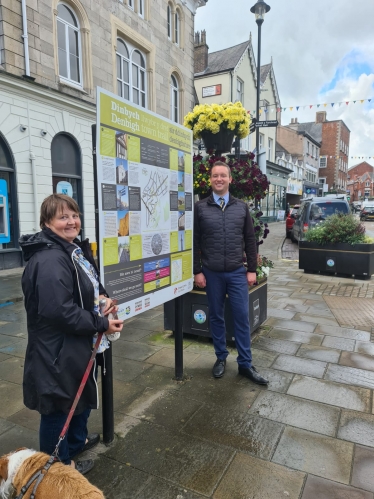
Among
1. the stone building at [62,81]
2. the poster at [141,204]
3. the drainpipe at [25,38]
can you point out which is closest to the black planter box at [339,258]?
the poster at [141,204]

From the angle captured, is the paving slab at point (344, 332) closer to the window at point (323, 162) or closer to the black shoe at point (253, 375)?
the black shoe at point (253, 375)

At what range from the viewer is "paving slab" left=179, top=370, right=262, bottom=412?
121 inches

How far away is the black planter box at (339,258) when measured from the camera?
8.16 m

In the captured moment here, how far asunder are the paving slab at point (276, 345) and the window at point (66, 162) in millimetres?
8597

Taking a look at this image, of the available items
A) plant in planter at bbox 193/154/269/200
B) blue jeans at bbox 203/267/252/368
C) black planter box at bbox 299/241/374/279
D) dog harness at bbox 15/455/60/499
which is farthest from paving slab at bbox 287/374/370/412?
black planter box at bbox 299/241/374/279

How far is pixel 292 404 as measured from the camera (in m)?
3.06

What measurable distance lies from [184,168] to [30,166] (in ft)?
26.5

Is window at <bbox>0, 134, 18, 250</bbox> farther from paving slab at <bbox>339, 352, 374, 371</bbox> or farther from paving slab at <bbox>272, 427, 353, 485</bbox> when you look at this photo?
paving slab at <bbox>272, 427, 353, 485</bbox>

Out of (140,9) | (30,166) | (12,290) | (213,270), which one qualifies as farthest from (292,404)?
(140,9)

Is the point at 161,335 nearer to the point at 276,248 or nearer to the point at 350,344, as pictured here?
the point at 350,344

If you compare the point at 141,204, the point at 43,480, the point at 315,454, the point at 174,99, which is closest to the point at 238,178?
the point at 141,204

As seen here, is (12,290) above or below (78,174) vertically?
below

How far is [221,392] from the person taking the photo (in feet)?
10.7

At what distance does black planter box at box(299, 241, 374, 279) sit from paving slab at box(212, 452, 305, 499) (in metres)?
6.85
